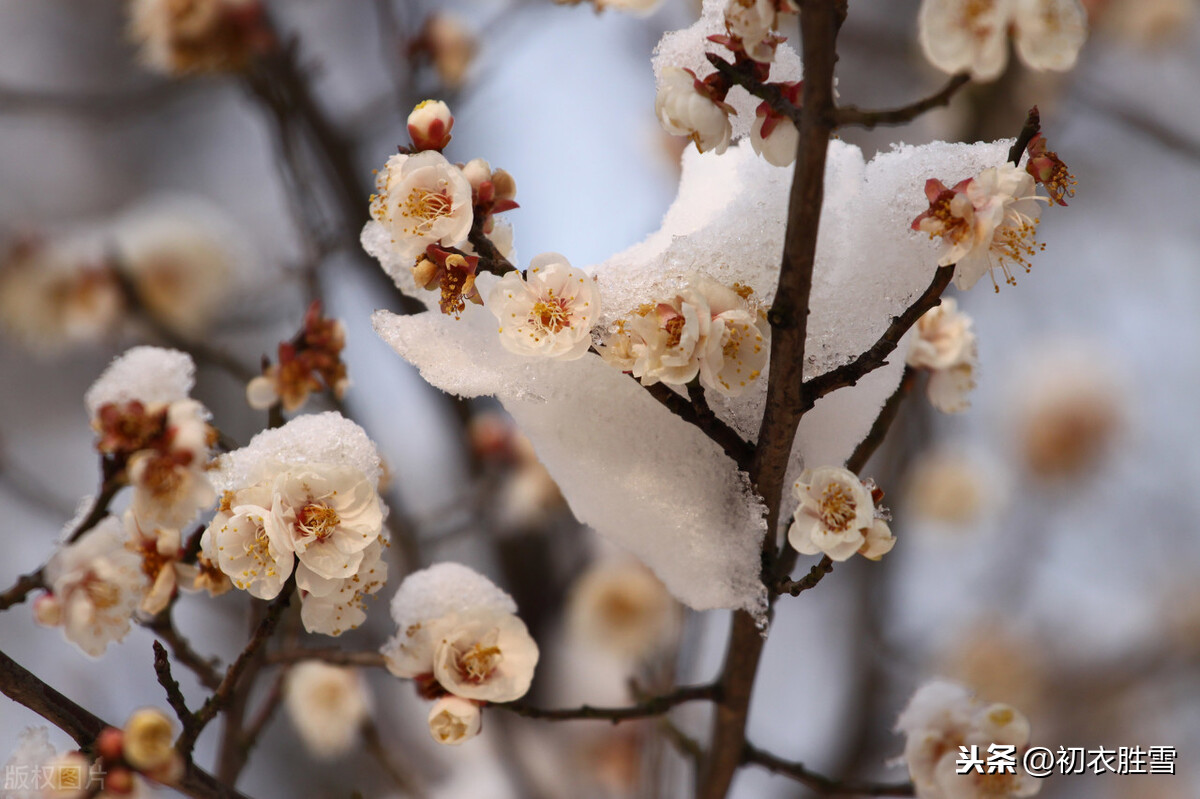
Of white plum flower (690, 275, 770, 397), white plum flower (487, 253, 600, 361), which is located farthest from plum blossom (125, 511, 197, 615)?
white plum flower (690, 275, 770, 397)

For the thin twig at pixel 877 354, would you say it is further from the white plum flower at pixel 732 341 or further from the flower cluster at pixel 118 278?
the flower cluster at pixel 118 278

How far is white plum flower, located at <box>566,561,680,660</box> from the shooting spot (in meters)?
2.04

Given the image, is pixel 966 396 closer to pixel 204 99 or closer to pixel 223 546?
pixel 223 546

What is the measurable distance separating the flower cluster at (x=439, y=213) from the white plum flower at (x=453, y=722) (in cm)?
35

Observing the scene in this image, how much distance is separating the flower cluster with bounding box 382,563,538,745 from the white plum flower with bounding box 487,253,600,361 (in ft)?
0.99

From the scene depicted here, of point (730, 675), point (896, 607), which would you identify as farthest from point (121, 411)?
point (896, 607)

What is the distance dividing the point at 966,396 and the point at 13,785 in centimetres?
94

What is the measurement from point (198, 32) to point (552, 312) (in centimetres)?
163

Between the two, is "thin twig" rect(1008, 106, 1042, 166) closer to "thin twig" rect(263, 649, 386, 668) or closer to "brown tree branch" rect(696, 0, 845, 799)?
"brown tree branch" rect(696, 0, 845, 799)

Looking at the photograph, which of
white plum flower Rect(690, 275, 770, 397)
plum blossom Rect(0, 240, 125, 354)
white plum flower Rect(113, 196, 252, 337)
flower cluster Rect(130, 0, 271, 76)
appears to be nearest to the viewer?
white plum flower Rect(690, 275, 770, 397)

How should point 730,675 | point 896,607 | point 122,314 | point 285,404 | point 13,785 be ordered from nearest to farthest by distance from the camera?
point 13,785
point 730,675
point 285,404
point 122,314
point 896,607

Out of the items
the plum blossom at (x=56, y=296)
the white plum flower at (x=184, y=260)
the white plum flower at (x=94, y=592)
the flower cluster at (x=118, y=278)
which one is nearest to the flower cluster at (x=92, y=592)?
the white plum flower at (x=94, y=592)

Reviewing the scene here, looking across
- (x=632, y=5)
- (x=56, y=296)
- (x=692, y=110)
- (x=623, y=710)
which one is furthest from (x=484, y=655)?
(x=56, y=296)

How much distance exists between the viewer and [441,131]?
693 millimetres
